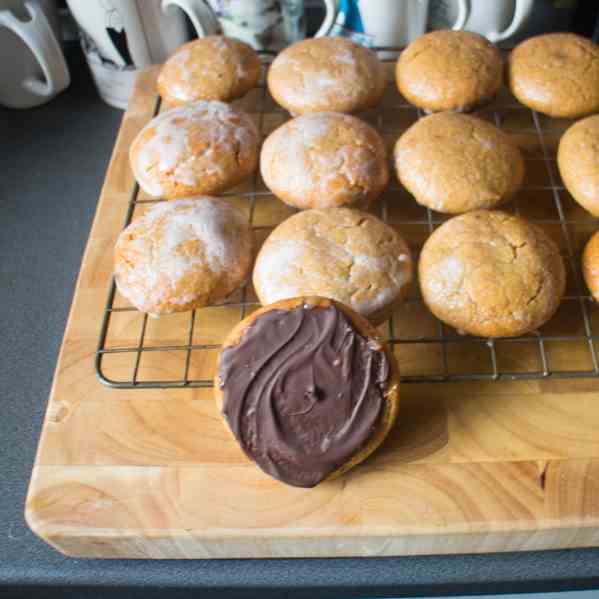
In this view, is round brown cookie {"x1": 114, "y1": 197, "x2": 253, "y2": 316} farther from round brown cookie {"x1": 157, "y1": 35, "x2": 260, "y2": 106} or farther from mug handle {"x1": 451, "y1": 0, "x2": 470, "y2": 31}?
mug handle {"x1": 451, "y1": 0, "x2": 470, "y2": 31}

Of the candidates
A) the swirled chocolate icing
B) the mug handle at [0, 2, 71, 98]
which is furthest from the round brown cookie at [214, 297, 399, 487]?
the mug handle at [0, 2, 71, 98]

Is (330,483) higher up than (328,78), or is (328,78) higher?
(328,78)

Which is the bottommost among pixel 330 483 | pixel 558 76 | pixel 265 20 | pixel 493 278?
pixel 330 483

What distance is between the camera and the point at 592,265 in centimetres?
110

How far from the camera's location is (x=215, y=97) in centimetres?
139

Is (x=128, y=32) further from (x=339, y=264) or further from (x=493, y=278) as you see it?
(x=493, y=278)

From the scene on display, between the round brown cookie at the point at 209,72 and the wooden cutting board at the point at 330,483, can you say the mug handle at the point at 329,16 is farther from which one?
the wooden cutting board at the point at 330,483

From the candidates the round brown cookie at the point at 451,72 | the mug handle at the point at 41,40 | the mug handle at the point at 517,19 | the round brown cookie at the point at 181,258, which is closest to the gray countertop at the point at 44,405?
the mug handle at the point at 41,40

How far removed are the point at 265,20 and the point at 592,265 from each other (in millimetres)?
967

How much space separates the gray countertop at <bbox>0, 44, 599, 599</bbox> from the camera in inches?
38.4

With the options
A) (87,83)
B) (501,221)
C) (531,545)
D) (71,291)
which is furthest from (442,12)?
(531,545)

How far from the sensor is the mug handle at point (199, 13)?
1443 millimetres

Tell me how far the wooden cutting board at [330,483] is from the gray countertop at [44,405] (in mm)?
39

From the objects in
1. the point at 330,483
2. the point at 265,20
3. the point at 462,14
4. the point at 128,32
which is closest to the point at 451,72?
the point at 462,14
